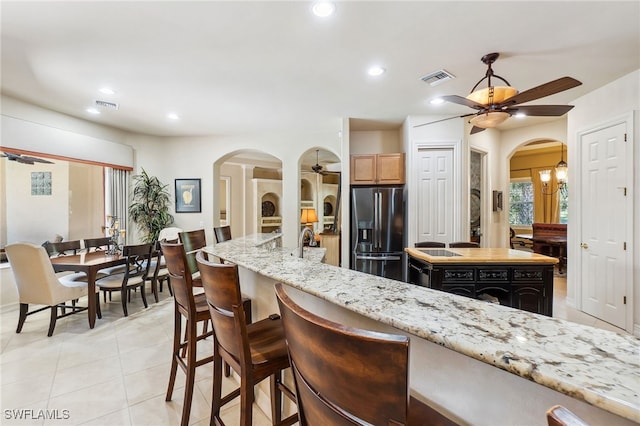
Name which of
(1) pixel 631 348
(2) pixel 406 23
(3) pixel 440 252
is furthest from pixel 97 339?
(2) pixel 406 23

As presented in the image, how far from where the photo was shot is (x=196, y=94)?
141 inches

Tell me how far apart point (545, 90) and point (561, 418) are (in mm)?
2714

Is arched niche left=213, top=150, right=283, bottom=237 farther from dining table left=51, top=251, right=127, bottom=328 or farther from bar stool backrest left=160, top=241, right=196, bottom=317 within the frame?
bar stool backrest left=160, top=241, right=196, bottom=317

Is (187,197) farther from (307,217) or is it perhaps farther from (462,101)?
(462,101)

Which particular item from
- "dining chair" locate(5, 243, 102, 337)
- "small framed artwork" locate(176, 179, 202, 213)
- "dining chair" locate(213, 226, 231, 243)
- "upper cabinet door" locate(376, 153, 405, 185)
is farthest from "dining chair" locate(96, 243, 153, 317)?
"upper cabinet door" locate(376, 153, 405, 185)

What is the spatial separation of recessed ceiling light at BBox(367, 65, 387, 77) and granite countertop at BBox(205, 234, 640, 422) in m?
2.55

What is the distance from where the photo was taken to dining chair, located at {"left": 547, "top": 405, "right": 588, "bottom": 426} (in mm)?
372

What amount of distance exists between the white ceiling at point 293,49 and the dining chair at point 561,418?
7.72 feet

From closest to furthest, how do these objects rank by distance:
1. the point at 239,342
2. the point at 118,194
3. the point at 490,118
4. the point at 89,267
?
1. the point at 239,342
2. the point at 490,118
3. the point at 89,267
4. the point at 118,194

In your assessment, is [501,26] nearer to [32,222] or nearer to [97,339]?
[97,339]

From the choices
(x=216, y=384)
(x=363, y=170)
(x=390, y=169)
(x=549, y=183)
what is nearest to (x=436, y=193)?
(x=390, y=169)

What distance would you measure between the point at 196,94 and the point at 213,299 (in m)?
3.20

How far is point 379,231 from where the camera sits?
4.45 metres

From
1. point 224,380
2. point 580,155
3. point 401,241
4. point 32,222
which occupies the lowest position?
point 224,380
